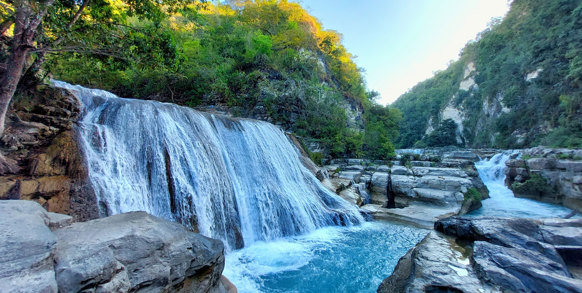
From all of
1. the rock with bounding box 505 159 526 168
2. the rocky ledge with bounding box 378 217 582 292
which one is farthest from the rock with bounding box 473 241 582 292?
the rock with bounding box 505 159 526 168

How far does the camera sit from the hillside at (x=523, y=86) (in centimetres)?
1698

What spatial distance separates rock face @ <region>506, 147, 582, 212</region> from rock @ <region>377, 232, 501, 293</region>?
32.7 feet

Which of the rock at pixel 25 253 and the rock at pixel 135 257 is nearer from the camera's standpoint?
the rock at pixel 25 253

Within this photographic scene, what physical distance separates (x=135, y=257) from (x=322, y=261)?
3487 mm

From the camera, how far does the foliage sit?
32.6 feet

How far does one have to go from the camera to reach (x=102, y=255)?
1760mm

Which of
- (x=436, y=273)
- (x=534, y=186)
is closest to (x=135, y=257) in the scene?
(x=436, y=273)

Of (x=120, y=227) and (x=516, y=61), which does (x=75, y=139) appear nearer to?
(x=120, y=227)

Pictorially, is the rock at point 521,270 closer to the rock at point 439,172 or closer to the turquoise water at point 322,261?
the turquoise water at point 322,261

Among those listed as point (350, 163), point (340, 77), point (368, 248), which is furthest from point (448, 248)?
point (340, 77)

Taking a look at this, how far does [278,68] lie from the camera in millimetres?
14039

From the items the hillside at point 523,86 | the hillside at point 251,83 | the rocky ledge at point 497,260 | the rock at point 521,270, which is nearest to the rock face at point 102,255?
the rocky ledge at point 497,260

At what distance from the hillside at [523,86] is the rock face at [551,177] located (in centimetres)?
612

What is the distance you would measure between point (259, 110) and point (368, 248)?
9037mm
